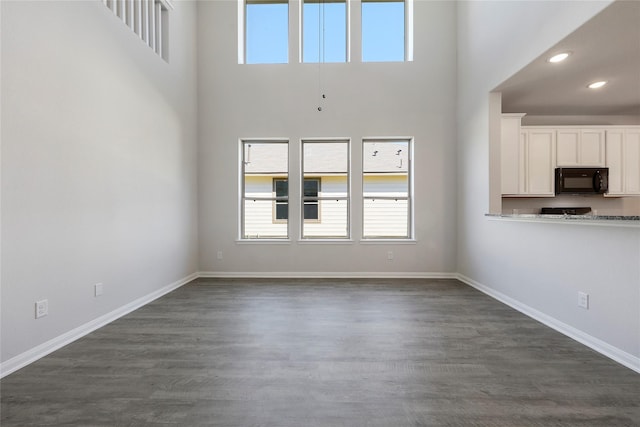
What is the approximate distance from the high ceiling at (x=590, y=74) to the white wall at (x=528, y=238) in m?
0.14

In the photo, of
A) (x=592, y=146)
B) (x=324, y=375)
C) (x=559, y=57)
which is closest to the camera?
(x=324, y=375)

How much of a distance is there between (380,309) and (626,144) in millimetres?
4506

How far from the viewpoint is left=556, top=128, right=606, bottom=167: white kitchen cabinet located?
4.27 m

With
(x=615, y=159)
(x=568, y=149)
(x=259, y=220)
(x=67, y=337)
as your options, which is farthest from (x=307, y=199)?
(x=615, y=159)

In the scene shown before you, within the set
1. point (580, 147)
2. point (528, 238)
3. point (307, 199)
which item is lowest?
point (528, 238)

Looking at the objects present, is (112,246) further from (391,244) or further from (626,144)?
(626,144)

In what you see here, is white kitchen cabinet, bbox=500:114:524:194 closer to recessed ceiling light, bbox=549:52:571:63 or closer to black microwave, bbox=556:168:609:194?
black microwave, bbox=556:168:609:194

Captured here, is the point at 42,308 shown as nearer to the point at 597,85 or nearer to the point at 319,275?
the point at 319,275

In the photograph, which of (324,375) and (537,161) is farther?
(537,161)

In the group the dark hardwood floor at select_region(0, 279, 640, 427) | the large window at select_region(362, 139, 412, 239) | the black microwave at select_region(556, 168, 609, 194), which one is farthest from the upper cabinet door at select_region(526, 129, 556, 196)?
the dark hardwood floor at select_region(0, 279, 640, 427)

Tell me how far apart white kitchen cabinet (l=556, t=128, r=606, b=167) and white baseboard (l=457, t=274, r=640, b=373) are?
7.67 ft

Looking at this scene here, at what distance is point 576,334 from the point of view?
2490 millimetres

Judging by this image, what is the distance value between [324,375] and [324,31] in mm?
5103

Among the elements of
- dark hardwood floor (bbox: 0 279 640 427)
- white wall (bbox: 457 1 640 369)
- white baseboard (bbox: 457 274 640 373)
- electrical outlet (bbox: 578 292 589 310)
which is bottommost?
dark hardwood floor (bbox: 0 279 640 427)
